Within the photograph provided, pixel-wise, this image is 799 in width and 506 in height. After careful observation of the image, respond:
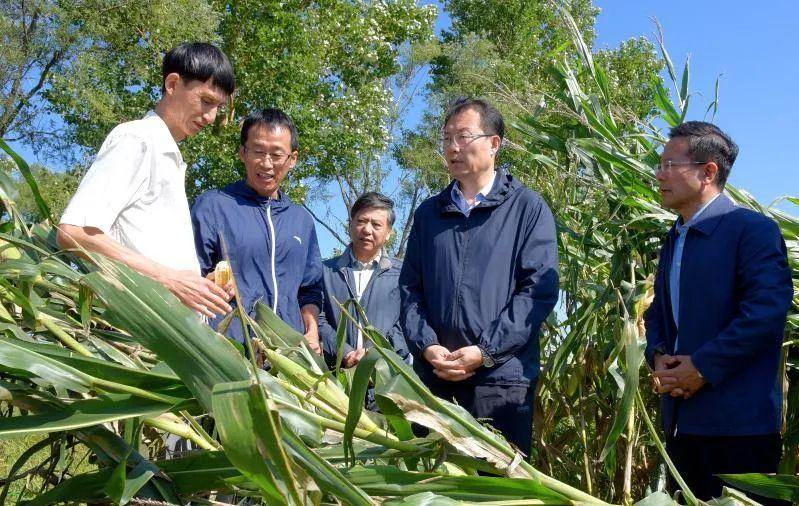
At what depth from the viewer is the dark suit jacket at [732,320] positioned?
260 centimetres

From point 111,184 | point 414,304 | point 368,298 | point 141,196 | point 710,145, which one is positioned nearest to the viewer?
point 111,184

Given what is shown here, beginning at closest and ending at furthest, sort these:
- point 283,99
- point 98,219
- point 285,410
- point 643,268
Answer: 1. point 285,410
2. point 98,219
3. point 643,268
4. point 283,99

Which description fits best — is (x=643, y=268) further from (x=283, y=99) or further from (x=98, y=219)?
(x=283, y=99)

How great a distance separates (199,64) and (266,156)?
85cm

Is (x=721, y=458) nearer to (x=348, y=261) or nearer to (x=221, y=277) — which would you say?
(x=221, y=277)

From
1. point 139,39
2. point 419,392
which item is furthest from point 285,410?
point 139,39

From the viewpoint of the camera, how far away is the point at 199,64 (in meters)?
2.72

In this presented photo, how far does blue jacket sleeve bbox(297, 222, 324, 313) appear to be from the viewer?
374cm

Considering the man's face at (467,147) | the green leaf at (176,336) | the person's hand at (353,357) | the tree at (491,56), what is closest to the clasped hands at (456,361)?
the man's face at (467,147)

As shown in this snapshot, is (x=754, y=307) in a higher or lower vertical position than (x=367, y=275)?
lower

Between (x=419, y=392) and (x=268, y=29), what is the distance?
14116 millimetres

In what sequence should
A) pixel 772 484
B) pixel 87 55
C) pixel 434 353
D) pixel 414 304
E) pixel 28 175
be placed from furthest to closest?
pixel 87 55
pixel 414 304
pixel 434 353
pixel 28 175
pixel 772 484

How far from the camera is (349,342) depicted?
167 inches

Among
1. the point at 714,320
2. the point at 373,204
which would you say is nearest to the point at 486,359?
the point at 714,320
